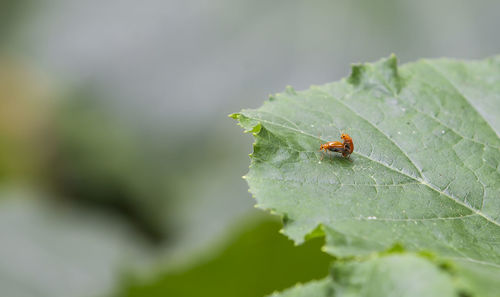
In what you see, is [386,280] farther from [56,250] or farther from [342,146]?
[56,250]

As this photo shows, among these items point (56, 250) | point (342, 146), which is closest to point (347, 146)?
point (342, 146)

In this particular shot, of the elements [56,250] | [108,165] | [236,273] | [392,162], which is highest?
[108,165]

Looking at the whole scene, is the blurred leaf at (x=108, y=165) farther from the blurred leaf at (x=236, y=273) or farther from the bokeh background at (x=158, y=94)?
the blurred leaf at (x=236, y=273)

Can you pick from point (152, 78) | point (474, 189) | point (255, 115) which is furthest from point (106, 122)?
point (474, 189)

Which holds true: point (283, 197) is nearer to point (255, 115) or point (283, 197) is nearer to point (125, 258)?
point (255, 115)

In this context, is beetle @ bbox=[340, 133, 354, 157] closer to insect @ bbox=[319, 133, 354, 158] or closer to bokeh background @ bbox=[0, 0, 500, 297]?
insect @ bbox=[319, 133, 354, 158]

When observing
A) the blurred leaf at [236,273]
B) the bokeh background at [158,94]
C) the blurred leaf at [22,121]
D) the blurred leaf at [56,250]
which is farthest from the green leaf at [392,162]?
the blurred leaf at [22,121]

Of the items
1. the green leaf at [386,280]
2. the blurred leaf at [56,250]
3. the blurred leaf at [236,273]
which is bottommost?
the green leaf at [386,280]

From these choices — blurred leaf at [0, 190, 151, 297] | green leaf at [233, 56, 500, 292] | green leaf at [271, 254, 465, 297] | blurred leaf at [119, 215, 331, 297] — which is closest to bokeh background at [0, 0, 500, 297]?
blurred leaf at [0, 190, 151, 297]
